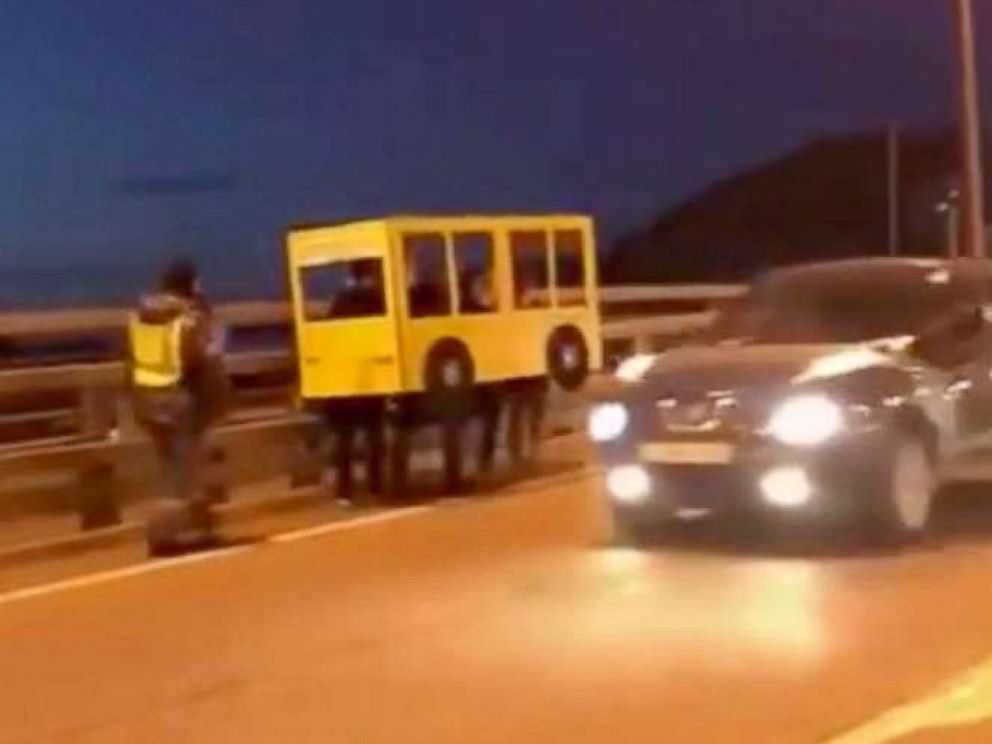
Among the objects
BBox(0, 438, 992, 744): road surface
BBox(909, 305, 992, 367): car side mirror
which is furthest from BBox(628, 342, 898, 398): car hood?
BBox(0, 438, 992, 744): road surface

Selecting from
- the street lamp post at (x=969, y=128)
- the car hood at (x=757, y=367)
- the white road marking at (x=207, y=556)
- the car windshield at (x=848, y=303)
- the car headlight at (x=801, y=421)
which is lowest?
the white road marking at (x=207, y=556)

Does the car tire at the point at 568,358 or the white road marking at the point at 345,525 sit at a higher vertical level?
the car tire at the point at 568,358

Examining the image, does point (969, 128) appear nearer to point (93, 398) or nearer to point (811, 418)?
point (93, 398)

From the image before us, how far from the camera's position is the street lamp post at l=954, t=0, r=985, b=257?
31141 millimetres

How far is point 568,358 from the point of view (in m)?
20.5

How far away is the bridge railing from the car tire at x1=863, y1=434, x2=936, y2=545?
4406mm

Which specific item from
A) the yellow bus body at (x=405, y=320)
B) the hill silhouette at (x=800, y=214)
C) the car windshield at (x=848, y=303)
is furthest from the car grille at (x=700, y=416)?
the hill silhouette at (x=800, y=214)

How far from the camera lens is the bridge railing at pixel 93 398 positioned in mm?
16188

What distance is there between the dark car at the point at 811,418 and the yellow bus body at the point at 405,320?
9.86 ft

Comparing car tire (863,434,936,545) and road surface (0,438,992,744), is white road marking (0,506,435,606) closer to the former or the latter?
road surface (0,438,992,744)

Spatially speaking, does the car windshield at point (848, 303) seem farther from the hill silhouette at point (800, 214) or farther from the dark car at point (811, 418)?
the hill silhouette at point (800, 214)

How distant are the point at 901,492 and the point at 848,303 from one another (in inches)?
63.2

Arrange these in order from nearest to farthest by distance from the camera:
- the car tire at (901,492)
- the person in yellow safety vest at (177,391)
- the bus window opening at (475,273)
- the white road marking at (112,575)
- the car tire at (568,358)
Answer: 1. the white road marking at (112,575)
2. the car tire at (901,492)
3. the person in yellow safety vest at (177,391)
4. the bus window opening at (475,273)
5. the car tire at (568,358)

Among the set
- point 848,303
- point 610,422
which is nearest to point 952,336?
point 848,303
